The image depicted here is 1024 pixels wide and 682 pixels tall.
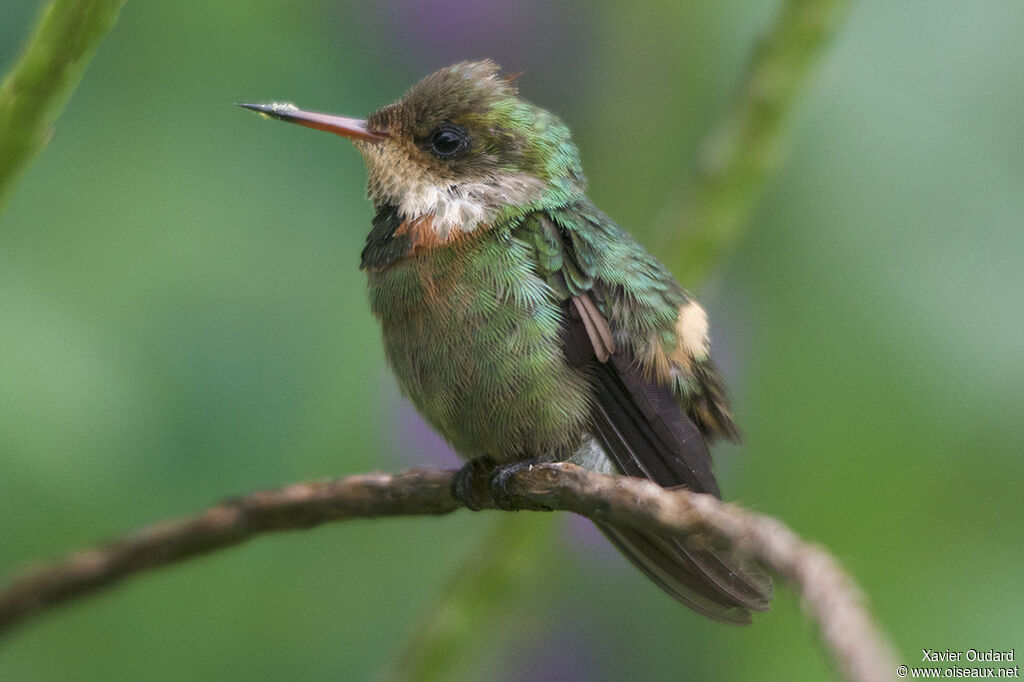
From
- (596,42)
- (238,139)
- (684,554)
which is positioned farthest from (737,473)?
(238,139)

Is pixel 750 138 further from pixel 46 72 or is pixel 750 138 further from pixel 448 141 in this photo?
pixel 46 72

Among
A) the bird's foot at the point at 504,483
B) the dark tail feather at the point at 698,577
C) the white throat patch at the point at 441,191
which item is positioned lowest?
the dark tail feather at the point at 698,577

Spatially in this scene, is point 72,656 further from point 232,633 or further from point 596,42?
point 596,42

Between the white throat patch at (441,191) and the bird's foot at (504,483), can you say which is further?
the white throat patch at (441,191)

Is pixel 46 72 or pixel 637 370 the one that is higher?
pixel 46 72

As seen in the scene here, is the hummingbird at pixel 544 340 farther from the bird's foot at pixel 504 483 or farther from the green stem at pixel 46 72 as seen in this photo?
the green stem at pixel 46 72

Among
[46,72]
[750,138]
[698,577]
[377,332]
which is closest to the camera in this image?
[46,72]

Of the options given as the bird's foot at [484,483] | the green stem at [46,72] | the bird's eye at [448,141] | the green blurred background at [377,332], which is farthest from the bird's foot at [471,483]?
the green stem at [46,72]

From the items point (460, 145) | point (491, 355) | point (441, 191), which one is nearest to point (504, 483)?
point (491, 355)
